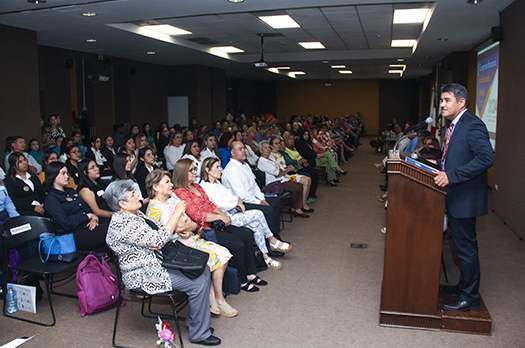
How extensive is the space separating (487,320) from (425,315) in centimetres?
41

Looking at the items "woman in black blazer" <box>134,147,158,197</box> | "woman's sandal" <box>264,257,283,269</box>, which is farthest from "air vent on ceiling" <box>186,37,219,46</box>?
"woman's sandal" <box>264,257,283,269</box>

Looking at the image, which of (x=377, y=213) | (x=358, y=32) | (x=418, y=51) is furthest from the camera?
(x=418, y=51)

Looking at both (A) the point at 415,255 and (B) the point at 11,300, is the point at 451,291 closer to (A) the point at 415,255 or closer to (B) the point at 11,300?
(A) the point at 415,255

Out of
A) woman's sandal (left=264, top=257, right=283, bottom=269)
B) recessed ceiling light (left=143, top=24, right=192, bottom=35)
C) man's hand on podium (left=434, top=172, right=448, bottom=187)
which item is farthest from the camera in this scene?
recessed ceiling light (left=143, top=24, right=192, bottom=35)

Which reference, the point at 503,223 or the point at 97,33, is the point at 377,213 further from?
the point at 97,33

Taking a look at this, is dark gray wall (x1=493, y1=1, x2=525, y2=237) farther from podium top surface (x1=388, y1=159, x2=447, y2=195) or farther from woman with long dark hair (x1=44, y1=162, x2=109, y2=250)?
woman with long dark hair (x1=44, y1=162, x2=109, y2=250)

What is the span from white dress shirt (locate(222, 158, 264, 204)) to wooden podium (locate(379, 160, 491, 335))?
2.12 metres

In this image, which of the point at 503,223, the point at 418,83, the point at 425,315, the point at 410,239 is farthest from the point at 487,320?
the point at 418,83

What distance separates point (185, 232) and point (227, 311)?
70 centimetres

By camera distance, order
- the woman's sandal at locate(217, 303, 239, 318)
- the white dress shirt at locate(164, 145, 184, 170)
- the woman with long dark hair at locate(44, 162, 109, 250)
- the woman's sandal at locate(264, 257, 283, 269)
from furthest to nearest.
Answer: the white dress shirt at locate(164, 145, 184, 170), the woman's sandal at locate(264, 257, 283, 269), the woman with long dark hair at locate(44, 162, 109, 250), the woman's sandal at locate(217, 303, 239, 318)

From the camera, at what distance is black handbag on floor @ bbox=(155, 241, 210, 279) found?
2.86m

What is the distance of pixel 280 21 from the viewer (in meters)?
7.55

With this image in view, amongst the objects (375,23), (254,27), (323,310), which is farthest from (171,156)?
(323,310)

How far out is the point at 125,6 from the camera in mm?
5727
